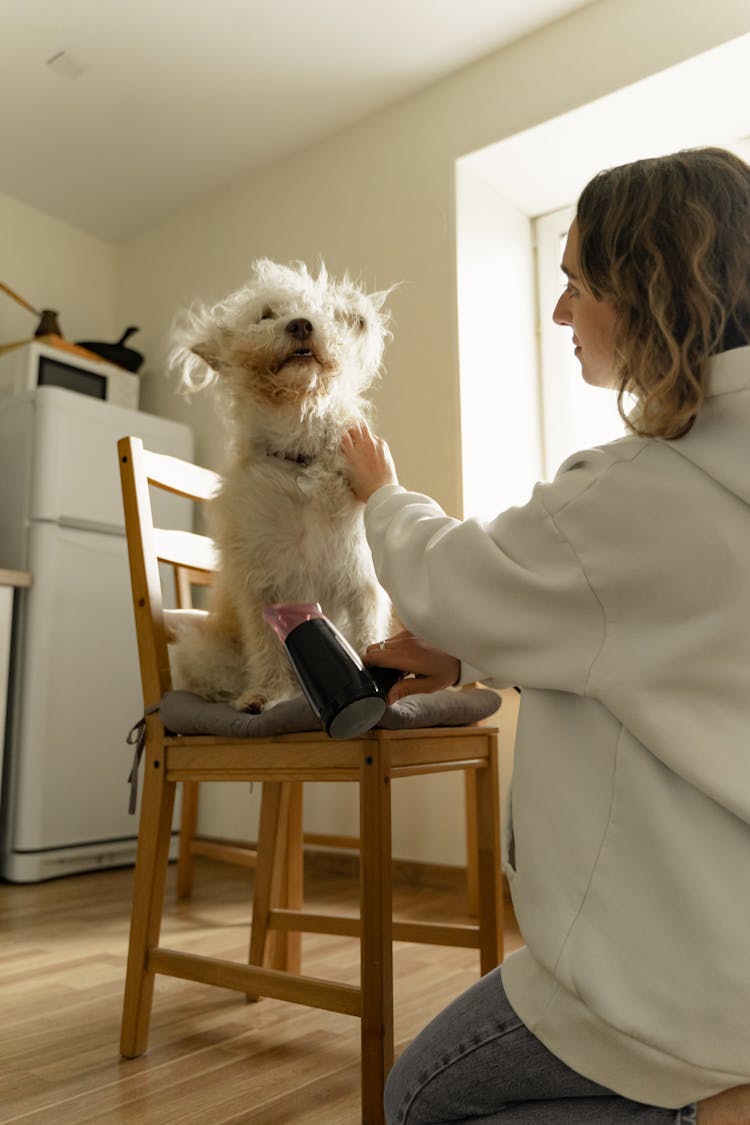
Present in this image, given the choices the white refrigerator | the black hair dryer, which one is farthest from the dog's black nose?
the white refrigerator

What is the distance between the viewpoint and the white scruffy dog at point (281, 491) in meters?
1.43

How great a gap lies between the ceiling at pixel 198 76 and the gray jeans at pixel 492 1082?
2859 mm

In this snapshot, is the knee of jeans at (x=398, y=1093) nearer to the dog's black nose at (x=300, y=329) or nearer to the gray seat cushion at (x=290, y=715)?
the gray seat cushion at (x=290, y=715)

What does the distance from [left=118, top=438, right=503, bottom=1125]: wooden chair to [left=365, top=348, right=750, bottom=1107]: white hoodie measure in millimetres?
400

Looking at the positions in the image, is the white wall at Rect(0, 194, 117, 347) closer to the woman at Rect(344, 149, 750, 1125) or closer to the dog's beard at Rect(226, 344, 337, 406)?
the dog's beard at Rect(226, 344, 337, 406)

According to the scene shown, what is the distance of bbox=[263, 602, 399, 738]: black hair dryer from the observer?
3.19ft

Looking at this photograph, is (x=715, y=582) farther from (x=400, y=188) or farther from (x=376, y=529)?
(x=400, y=188)

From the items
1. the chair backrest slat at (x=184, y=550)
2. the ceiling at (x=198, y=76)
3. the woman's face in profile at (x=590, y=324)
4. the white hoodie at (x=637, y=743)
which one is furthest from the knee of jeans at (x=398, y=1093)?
the ceiling at (x=198, y=76)

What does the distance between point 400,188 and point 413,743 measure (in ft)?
7.99

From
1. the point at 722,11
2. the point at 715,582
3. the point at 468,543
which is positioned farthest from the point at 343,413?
the point at 722,11

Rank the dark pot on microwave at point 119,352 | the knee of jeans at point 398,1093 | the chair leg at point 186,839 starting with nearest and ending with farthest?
the knee of jeans at point 398,1093 → the chair leg at point 186,839 → the dark pot on microwave at point 119,352

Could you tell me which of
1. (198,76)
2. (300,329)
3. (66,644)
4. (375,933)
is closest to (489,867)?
(375,933)

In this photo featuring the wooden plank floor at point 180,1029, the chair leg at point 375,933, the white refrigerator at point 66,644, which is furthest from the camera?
the white refrigerator at point 66,644

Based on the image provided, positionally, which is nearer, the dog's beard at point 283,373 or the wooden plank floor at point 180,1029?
the wooden plank floor at point 180,1029
